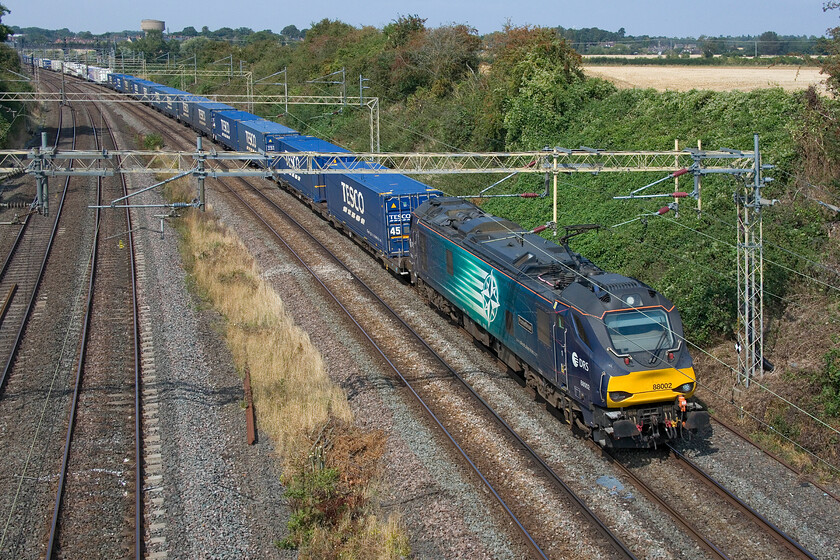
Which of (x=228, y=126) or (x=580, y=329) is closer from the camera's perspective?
(x=580, y=329)

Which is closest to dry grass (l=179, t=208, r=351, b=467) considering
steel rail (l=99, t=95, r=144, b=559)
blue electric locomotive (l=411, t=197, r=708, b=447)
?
steel rail (l=99, t=95, r=144, b=559)

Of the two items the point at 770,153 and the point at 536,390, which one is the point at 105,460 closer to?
the point at 536,390

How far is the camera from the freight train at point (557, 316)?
14016mm

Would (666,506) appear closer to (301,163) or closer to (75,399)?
(75,399)

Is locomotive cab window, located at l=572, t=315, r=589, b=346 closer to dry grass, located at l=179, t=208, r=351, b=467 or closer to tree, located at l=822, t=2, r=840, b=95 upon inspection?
dry grass, located at l=179, t=208, r=351, b=467

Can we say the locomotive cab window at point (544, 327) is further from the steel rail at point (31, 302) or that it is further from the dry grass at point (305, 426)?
the steel rail at point (31, 302)

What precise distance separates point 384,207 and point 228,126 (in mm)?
26907

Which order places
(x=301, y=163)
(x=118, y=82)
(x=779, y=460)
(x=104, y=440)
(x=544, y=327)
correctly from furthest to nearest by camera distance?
(x=118, y=82) → (x=301, y=163) → (x=104, y=440) → (x=544, y=327) → (x=779, y=460)

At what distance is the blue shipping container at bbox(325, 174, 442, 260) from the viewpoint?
25.3 m

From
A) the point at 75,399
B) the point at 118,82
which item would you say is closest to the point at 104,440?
the point at 75,399

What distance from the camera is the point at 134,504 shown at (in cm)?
1352

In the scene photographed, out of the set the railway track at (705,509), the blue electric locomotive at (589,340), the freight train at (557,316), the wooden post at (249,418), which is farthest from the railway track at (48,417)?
the railway track at (705,509)

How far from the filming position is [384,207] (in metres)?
25.2

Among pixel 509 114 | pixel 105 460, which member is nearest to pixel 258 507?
pixel 105 460
